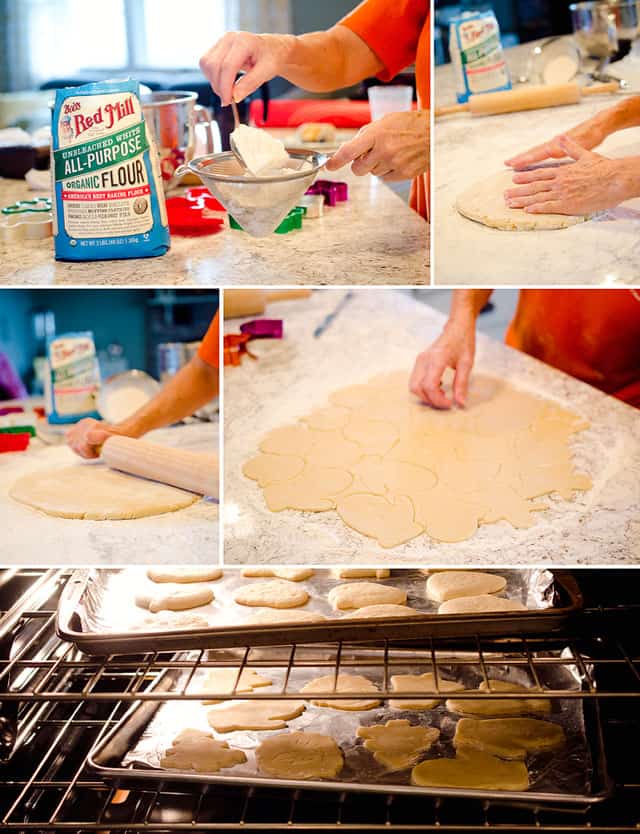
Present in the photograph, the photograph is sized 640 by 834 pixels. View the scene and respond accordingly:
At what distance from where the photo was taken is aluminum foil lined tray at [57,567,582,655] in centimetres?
112

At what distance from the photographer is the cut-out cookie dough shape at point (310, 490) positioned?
4.40 feet

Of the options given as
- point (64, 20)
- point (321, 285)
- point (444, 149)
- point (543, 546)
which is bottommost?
point (543, 546)

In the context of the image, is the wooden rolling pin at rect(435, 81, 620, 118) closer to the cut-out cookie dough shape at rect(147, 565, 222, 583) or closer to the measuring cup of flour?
the measuring cup of flour

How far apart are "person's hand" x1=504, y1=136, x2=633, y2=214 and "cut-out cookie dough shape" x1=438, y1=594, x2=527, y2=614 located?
20.9 inches

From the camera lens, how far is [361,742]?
3.81 ft

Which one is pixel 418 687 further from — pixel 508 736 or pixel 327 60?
pixel 327 60

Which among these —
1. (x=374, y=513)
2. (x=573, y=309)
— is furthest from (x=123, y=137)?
(x=573, y=309)

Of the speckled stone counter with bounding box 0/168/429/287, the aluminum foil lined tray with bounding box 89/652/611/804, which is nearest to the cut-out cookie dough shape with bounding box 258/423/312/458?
the aluminum foil lined tray with bounding box 89/652/611/804

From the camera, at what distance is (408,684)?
126 cm

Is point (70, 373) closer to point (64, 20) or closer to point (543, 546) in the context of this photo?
point (64, 20)

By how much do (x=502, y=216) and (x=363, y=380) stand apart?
2.32ft

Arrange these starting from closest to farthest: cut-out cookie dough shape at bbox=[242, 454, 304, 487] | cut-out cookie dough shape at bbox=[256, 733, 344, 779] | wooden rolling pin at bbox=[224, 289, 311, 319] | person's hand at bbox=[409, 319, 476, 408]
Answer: cut-out cookie dough shape at bbox=[256, 733, 344, 779] → cut-out cookie dough shape at bbox=[242, 454, 304, 487] → person's hand at bbox=[409, 319, 476, 408] → wooden rolling pin at bbox=[224, 289, 311, 319]

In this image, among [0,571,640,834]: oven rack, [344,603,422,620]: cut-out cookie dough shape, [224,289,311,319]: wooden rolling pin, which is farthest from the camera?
[224,289,311,319]: wooden rolling pin

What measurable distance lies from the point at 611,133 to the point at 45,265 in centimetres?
79
